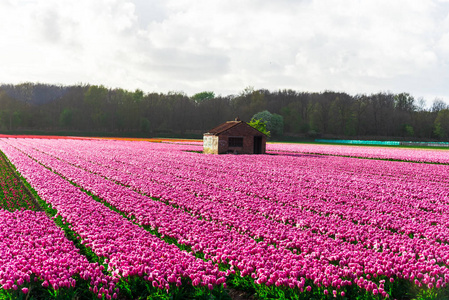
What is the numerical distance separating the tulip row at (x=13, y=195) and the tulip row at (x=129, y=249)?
36.9 inches

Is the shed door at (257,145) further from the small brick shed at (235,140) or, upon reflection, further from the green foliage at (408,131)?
the green foliage at (408,131)

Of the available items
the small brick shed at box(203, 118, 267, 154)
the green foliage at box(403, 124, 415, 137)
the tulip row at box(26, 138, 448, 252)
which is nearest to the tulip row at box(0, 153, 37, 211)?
the tulip row at box(26, 138, 448, 252)

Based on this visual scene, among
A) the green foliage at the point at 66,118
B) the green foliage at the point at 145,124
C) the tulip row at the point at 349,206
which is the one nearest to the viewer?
the tulip row at the point at 349,206

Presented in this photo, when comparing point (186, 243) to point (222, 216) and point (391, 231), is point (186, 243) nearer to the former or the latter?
point (222, 216)

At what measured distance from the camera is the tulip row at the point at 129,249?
7.25 meters

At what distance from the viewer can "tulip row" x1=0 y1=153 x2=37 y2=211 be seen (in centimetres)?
1407

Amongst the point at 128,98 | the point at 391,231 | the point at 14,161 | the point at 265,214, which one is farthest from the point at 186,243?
the point at 128,98

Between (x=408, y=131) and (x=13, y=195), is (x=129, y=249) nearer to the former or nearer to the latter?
(x=13, y=195)

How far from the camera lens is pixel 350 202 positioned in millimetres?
15203

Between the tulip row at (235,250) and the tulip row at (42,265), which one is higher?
the tulip row at (235,250)

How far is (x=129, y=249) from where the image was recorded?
876 centimetres

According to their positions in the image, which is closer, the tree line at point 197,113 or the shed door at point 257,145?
the shed door at point 257,145

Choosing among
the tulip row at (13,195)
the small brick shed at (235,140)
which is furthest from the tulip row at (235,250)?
the small brick shed at (235,140)

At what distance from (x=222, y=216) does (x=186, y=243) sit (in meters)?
2.84
